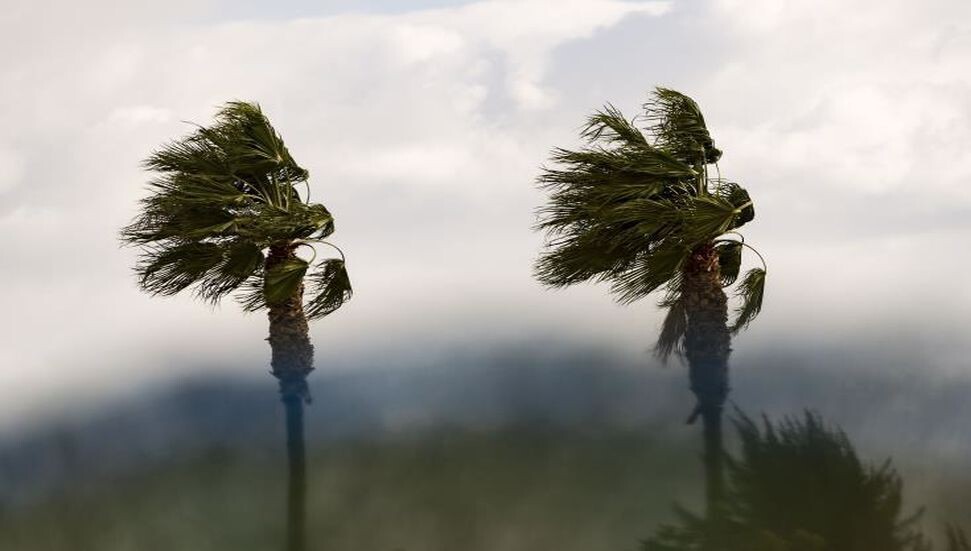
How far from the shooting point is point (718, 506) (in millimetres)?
17562

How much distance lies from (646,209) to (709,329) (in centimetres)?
199

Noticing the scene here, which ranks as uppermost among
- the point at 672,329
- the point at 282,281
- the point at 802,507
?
the point at 672,329

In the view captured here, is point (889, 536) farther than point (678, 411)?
No

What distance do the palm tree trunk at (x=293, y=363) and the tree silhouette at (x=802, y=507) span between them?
5.14m

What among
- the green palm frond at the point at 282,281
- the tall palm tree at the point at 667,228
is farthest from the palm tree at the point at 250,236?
the tall palm tree at the point at 667,228

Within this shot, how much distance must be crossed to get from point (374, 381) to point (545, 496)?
3.90 meters

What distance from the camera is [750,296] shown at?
18328mm

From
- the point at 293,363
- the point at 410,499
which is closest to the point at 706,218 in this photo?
the point at 410,499

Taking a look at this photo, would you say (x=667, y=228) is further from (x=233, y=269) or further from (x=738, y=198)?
(x=233, y=269)

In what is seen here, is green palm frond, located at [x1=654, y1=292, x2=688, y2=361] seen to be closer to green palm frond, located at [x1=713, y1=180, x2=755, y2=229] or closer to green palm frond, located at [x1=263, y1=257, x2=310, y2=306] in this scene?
green palm frond, located at [x1=713, y1=180, x2=755, y2=229]

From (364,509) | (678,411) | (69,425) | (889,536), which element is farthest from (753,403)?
(69,425)

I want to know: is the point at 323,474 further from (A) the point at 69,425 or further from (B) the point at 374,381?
(A) the point at 69,425

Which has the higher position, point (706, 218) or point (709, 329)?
point (706, 218)

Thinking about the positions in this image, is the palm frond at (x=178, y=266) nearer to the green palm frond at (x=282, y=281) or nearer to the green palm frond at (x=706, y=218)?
the green palm frond at (x=282, y=281)
